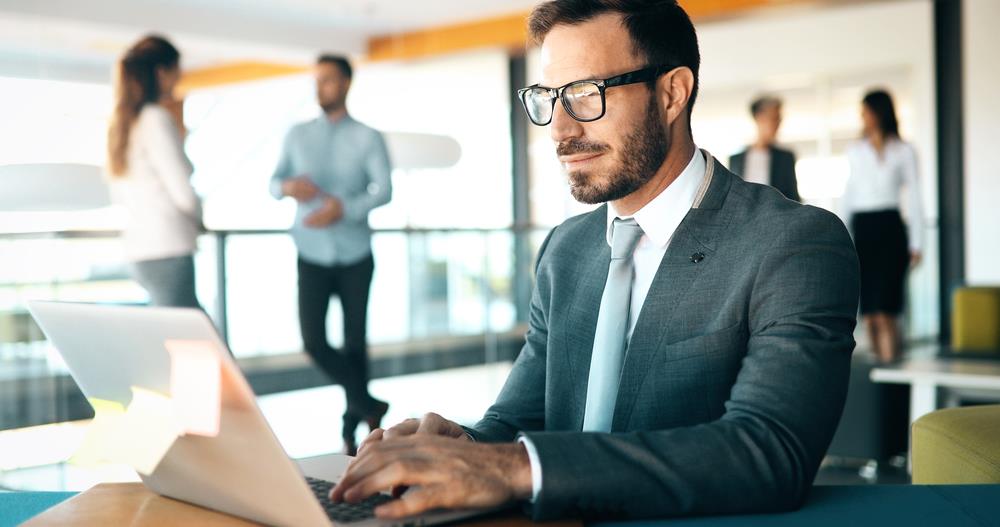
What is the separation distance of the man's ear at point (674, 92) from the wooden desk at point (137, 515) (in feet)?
2.26

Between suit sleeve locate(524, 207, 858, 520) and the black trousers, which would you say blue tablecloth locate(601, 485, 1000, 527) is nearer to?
suit sleeve locate(524, 207, 858, 520)

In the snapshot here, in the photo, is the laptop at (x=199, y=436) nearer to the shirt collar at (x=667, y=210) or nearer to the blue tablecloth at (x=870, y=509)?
the blue tablecloth at (x=870, y=509)

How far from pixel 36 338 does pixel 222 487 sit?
3.64 metres

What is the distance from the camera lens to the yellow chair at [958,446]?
1.49 meters

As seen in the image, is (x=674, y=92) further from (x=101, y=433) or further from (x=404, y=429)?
(x=101, y=433)

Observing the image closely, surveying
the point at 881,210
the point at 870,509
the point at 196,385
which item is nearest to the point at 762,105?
the point at 881,210

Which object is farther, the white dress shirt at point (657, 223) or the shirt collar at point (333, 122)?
the shirt collar at point (333, 122)

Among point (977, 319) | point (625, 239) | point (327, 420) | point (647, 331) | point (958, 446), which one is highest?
point (625, 239)

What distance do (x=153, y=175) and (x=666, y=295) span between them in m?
2.99

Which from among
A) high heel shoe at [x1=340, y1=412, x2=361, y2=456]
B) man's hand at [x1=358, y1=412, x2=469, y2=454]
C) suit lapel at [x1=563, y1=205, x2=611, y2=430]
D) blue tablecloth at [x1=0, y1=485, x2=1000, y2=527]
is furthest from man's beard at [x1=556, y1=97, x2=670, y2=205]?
high heel shoe at [x1=340, y1=412, x2=361, y2=456]

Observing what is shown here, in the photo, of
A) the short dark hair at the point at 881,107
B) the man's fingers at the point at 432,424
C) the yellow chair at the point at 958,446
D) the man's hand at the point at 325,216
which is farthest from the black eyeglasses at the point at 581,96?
the short dark hair at the point at 881,107

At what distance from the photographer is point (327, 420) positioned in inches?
202

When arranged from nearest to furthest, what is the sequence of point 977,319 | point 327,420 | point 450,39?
point 977,319
point 327,420
point 450,39

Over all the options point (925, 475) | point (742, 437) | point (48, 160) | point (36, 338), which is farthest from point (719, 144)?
point (742, 437)
